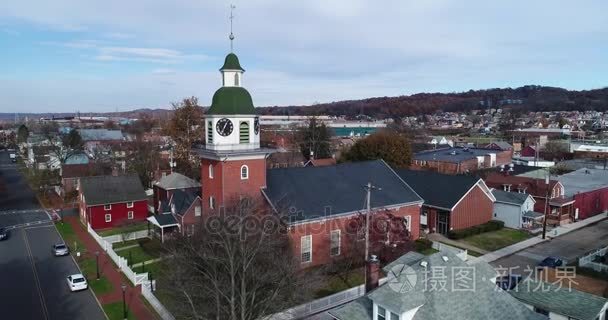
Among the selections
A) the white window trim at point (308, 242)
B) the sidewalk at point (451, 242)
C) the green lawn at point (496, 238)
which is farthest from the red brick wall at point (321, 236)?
the green lawn at point (496, 238)

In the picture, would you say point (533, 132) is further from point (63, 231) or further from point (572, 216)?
point (63, 231)

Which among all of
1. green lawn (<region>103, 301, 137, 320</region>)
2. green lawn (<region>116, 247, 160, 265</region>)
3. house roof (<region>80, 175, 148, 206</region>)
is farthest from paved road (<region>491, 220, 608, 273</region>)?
house roof (<region>80, 175, 148, 206</region>)

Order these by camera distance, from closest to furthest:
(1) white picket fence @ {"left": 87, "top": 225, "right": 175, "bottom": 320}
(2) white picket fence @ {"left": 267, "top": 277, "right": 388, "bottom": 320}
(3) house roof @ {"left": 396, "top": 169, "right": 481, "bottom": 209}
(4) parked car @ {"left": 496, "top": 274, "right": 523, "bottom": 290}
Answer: (2) white picket fence @ {"left": 267, "top": 277, "right": 388, "bottom": 320}
(1) white picket fence @ {"left": 87, "top": 225, "right": 175, "bottom": 320}
(4) parked car @ {"left": 496, "top": 274, "right": 523, "bottom": 290}
(3) house roof @ {"left": 396, "top": 169, "right": 481, "bottom": 209}

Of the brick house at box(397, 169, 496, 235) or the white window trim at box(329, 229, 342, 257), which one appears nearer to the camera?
the white window trim at box(329, 229, 342, 257)

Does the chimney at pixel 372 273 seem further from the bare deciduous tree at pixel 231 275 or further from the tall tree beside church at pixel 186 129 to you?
the tall tree beside church at pixel 186 129

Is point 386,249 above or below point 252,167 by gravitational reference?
below

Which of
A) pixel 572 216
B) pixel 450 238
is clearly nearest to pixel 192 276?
pixel 450 238

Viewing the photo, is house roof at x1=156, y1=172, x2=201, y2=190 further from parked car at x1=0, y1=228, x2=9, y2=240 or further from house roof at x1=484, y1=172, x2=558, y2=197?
house roof at x1=484, y1=172, x2=558, y2=197
